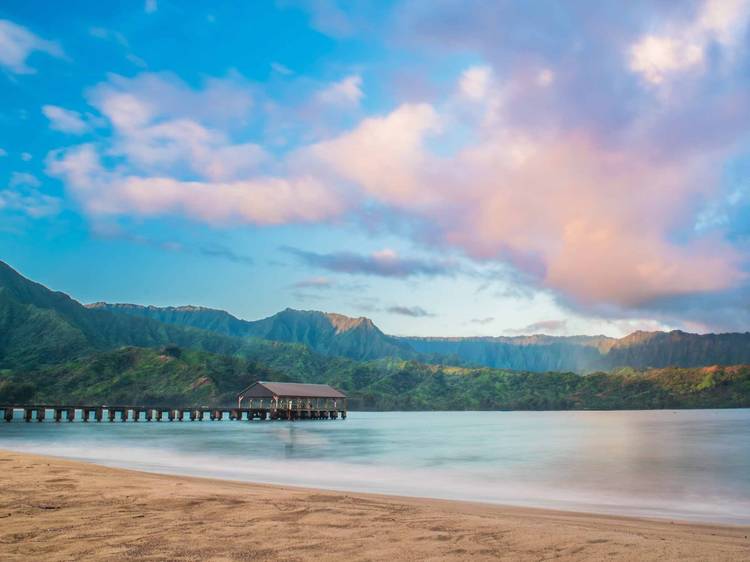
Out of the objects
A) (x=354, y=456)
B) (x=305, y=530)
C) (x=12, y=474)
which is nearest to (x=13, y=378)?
(x=354, y=456)

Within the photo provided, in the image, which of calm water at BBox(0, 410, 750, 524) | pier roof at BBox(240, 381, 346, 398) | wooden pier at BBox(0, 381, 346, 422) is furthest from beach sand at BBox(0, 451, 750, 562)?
wooden pier at BBox(0, 381, 346, 422)

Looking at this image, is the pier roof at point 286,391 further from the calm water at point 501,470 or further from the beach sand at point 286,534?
the beach sand at point 286,534

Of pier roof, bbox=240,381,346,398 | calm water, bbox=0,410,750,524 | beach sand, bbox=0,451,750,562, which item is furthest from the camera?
pier roof, bbox=240,381,346,398

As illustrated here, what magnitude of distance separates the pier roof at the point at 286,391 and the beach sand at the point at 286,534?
279ft

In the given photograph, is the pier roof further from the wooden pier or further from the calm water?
the calm water

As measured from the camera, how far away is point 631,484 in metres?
27.1

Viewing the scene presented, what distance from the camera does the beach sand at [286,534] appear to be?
8.76 m

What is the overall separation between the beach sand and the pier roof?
84956mm

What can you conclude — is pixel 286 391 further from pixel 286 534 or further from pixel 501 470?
pixel 286 534

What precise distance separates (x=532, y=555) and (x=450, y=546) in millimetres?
1234

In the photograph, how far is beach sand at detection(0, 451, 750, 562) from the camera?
28.7 ft

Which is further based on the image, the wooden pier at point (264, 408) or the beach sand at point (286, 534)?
the wooden pier at point (264, 408)

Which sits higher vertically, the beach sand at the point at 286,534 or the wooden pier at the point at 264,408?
the beach sand at the point at 286,534

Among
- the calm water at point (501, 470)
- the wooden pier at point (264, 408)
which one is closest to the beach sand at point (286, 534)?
the calm water at point (501, 470)
